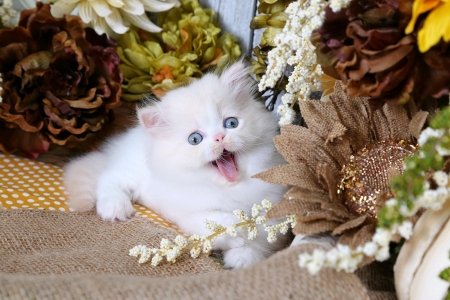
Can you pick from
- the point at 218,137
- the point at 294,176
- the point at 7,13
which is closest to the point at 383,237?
the point at 294,176

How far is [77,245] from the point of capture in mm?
958

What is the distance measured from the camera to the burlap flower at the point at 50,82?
1.23 m

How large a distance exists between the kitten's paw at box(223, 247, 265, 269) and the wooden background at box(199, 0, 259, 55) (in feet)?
1.99

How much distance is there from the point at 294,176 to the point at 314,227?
11 centimetres

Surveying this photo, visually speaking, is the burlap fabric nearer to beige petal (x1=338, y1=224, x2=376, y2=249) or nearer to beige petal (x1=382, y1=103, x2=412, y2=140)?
beige petal (x1=338, y1=224, x2=376, y2=249)

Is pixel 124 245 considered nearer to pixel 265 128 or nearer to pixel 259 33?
pixel 265 128

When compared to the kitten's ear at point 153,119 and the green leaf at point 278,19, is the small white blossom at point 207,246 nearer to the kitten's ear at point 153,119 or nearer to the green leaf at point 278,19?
the kitten's ear at point 153,119

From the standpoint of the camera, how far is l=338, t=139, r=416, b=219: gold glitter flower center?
78 centimetres

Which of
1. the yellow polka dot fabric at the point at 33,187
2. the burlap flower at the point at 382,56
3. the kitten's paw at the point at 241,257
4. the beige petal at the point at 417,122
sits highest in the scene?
the burlap flower at the point at 382,56

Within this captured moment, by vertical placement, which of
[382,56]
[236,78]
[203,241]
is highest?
[382,56]

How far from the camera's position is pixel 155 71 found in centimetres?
131

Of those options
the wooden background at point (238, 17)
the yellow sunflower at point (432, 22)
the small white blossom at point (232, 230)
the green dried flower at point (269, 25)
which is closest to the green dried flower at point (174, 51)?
the wooden background at point (238, 17)

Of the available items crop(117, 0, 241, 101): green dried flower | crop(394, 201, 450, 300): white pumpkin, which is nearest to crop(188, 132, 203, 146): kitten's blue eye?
crop(117, 0, 241, 101): green dried flower

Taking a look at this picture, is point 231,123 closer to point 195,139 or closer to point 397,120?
point 195,139
